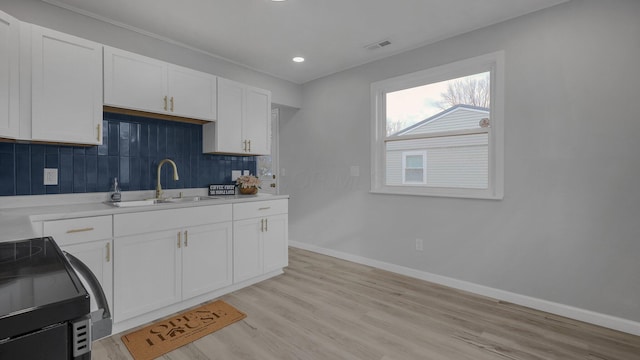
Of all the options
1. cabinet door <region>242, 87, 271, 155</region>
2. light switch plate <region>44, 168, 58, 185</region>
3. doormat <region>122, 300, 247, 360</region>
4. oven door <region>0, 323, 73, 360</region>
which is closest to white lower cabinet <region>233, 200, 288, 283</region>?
doormat <region>122, 300, 247, 360</region>

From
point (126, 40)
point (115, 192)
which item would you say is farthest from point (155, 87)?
point (115, 192)

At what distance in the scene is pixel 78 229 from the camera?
6.42 ft

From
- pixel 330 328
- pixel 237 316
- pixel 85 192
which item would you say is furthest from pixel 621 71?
pixel 85 192

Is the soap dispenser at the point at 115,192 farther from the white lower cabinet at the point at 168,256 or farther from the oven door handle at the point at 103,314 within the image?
the oven door handle at the point at 103,314

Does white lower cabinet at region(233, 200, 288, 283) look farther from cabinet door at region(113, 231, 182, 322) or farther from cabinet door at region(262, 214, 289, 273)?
cabinet door at region(113, 231, 182, 322)

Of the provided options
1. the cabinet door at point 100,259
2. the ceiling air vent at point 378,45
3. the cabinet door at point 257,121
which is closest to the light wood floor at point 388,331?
the cabinet door at point 100,259

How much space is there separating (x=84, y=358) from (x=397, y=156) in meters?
3.30

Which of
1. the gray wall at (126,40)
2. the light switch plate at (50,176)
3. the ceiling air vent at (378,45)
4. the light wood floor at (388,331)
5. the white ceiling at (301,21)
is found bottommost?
the light wood floor at (388,331)

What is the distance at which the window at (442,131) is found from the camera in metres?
2.81

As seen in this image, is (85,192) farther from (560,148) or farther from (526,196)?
(560,148)

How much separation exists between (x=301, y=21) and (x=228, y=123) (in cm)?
124

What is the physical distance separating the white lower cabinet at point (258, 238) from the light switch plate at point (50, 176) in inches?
54.5

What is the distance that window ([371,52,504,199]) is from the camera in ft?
9.21

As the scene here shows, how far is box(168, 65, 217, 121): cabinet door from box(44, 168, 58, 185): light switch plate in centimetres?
100
